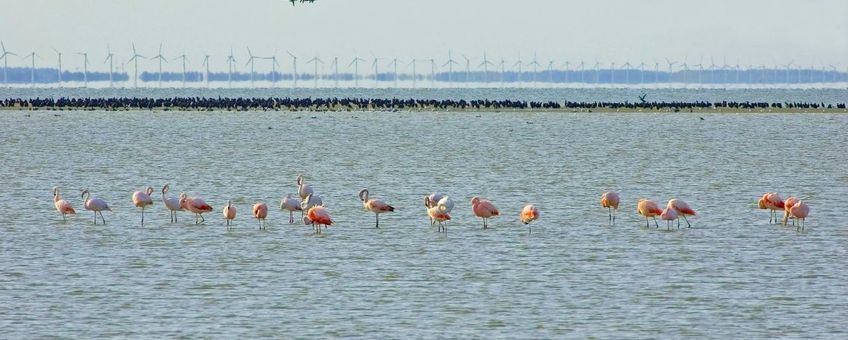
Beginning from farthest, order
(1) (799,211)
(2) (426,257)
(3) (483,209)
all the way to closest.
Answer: (3) (483,209)
(1) (799,211)
(2) (426,257)

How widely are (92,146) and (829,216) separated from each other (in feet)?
163

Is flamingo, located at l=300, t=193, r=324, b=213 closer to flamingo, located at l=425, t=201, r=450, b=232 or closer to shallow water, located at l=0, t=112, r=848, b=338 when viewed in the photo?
shallow water, located at l=0, t=112, r=848, b=338

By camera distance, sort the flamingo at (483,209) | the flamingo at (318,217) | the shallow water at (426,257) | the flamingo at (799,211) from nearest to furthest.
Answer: the shallow water at (426,257)
the flamingo at (318,217)
the flamingo at (799,211)
the flamingo at (483,209)

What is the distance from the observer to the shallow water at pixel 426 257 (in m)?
22.9

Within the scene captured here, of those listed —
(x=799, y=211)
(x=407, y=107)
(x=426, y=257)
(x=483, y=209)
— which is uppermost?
(x=799, y=211)

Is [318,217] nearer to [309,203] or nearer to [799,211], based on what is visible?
[309,203]

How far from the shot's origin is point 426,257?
30250 mm

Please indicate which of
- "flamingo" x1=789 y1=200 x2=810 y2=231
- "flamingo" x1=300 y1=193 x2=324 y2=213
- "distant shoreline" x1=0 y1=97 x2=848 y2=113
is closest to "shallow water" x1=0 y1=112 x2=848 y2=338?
"flamingo" x1=789 y1=200 x2=810 y2=231

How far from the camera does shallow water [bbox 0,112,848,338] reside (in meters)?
22.9

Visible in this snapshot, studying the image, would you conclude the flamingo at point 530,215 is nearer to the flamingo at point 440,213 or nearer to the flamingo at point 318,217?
the flamingo at point 440,213

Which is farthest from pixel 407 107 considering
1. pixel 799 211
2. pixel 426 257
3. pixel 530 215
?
→ pixel 426 257

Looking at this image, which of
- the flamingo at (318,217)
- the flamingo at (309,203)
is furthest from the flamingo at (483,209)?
the flamingo at (309,203)

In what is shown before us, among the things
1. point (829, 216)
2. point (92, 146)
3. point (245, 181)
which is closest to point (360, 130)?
point (92, 146)

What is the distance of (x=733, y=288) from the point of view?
26.1m
